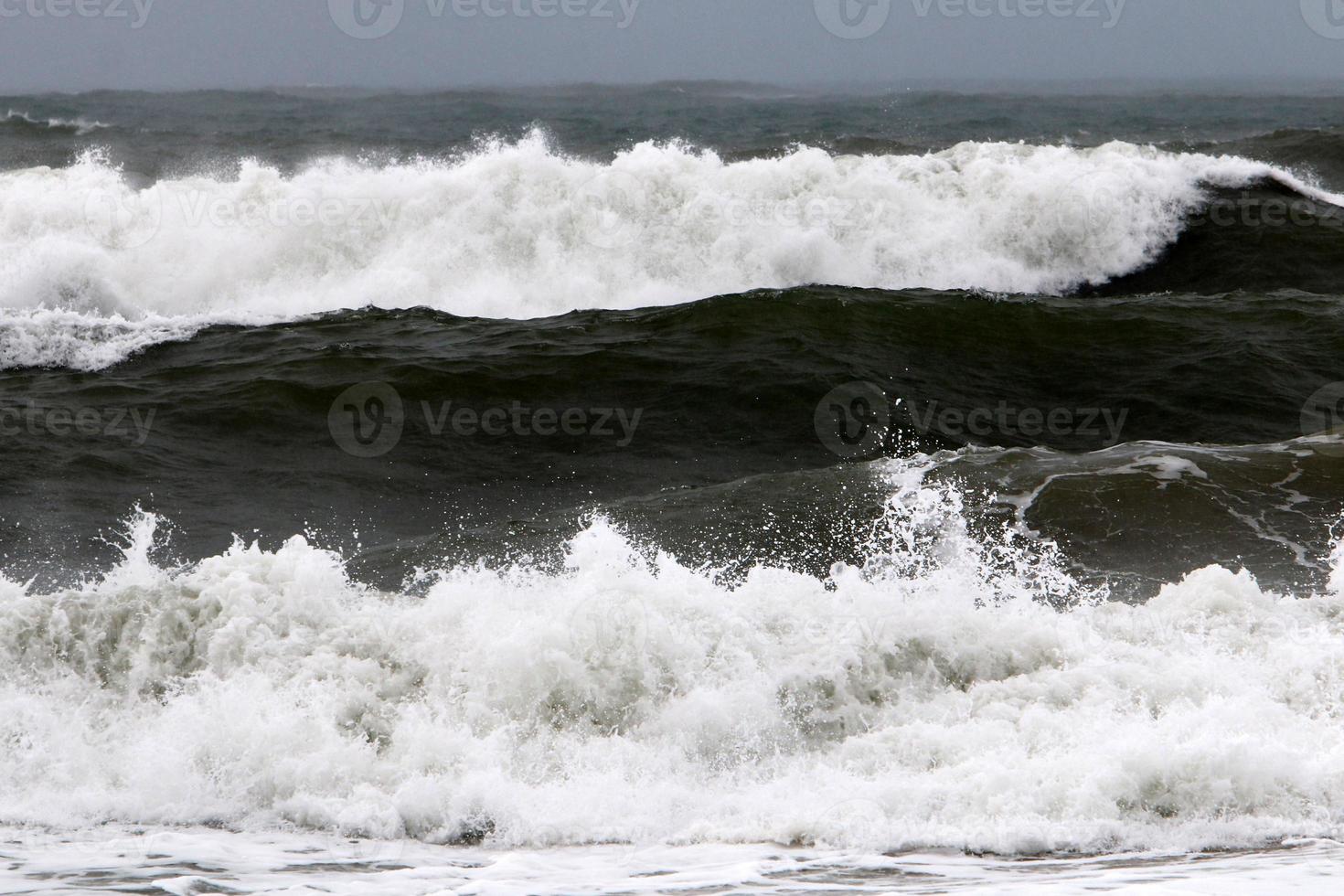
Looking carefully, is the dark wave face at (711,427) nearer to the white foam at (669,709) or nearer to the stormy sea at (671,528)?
the stormy sea at (671,528)

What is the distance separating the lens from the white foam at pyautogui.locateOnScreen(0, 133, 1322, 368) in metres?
16.3

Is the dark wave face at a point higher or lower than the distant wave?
lower

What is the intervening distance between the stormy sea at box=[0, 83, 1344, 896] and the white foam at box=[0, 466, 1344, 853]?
23 millimetres

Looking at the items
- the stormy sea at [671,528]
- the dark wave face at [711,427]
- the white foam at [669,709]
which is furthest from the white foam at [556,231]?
the white foam at [669,709]

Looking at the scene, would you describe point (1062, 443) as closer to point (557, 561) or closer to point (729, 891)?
point (557, 561)

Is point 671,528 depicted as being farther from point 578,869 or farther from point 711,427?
point 578,869

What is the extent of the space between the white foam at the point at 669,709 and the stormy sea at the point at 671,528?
0.9 inches

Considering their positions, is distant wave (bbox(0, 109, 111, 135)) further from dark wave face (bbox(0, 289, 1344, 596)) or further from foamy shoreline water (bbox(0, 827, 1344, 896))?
foamy shoreline water (bbox(0, 827, 1344, 896))

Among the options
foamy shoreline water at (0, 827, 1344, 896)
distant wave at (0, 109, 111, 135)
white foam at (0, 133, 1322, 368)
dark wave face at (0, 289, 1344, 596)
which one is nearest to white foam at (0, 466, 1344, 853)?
foamy shoreline water at (0, 827, 1344, 896)

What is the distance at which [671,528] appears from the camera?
28.3 ft

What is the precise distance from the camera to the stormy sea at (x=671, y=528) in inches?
203

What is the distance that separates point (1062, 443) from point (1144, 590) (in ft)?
12.5

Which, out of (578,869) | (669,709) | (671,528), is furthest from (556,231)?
(578,869)

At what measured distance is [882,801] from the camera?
17.1 ft
